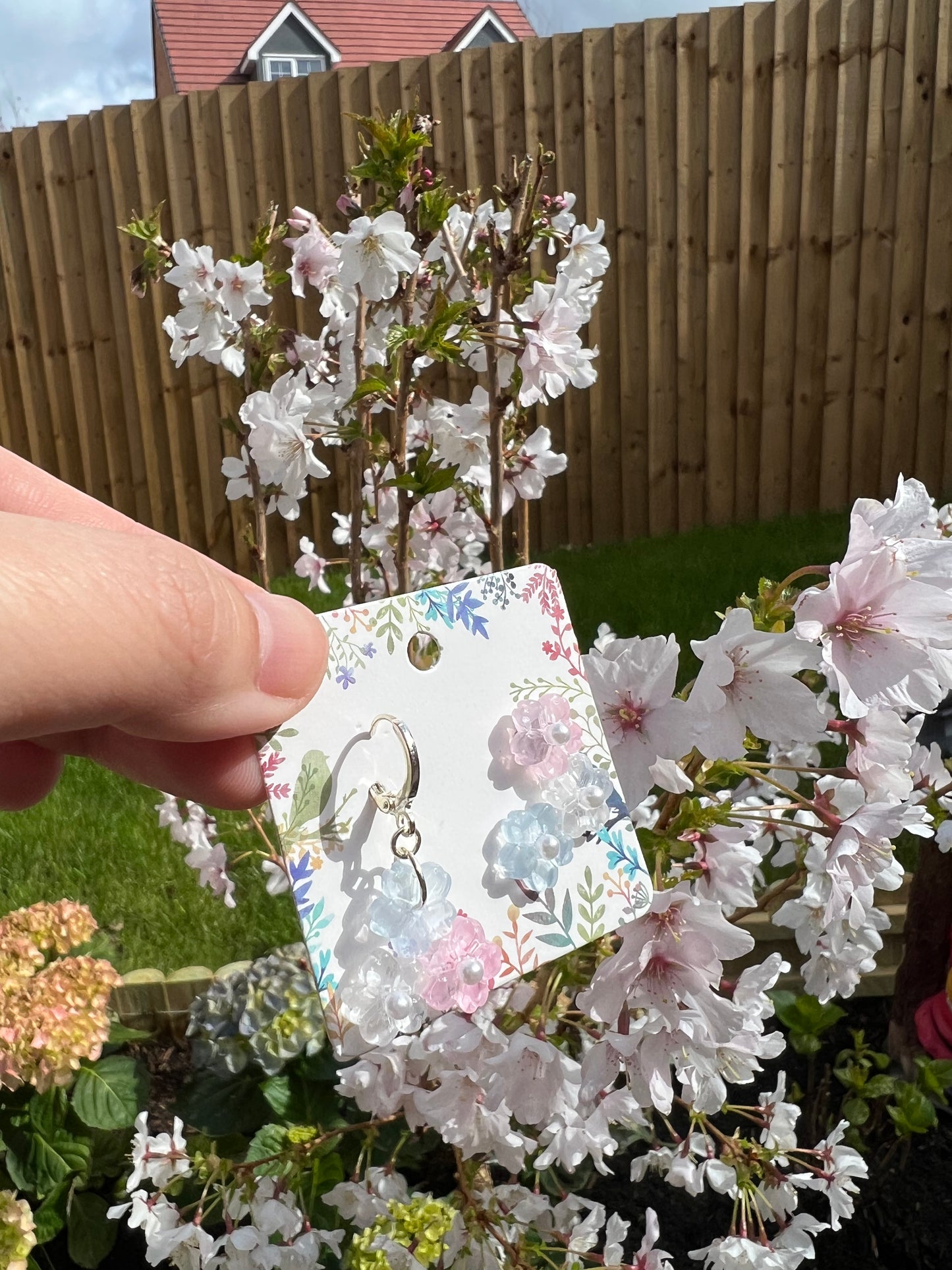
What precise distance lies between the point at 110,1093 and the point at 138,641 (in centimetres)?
114

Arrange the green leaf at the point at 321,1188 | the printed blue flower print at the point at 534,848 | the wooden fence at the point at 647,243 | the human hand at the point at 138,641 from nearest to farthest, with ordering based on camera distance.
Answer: the human hand at the point at 138,641 < the printed blue flower print at the point at 534,848 < the green leaf at the point at 321,1188 < the wooden fence at the point at 647,243

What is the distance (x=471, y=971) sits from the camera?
2.36 feet

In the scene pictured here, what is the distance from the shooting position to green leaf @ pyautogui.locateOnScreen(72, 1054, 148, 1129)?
1519 millimetres

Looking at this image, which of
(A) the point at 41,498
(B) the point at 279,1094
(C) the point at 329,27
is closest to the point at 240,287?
(A) the point at 41,498

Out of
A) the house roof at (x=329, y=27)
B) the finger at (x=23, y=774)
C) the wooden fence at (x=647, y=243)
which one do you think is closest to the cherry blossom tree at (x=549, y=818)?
the finger at (x=23, y=774)

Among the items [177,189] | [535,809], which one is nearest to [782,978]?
[535,809]

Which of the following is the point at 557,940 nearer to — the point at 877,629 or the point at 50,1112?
the point at 877,629

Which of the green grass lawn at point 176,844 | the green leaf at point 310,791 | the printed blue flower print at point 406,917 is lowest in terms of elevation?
the green grass lawn at point 176,844

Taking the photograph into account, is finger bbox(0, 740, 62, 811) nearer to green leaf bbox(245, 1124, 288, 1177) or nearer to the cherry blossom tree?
the cherry blossom tree

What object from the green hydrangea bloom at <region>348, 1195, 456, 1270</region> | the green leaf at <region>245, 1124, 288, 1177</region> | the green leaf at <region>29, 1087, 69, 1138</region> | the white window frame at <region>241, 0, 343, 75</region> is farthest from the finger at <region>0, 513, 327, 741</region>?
the white window frame at <region>241, 0, 343, 75</region>

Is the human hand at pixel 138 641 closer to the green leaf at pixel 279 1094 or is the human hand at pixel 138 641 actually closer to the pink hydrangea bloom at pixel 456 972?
the pink hydrangea bloom at pixel 456 972

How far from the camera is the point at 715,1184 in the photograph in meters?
1.13

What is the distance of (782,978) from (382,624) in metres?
1.50

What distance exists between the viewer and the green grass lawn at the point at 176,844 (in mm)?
2328
